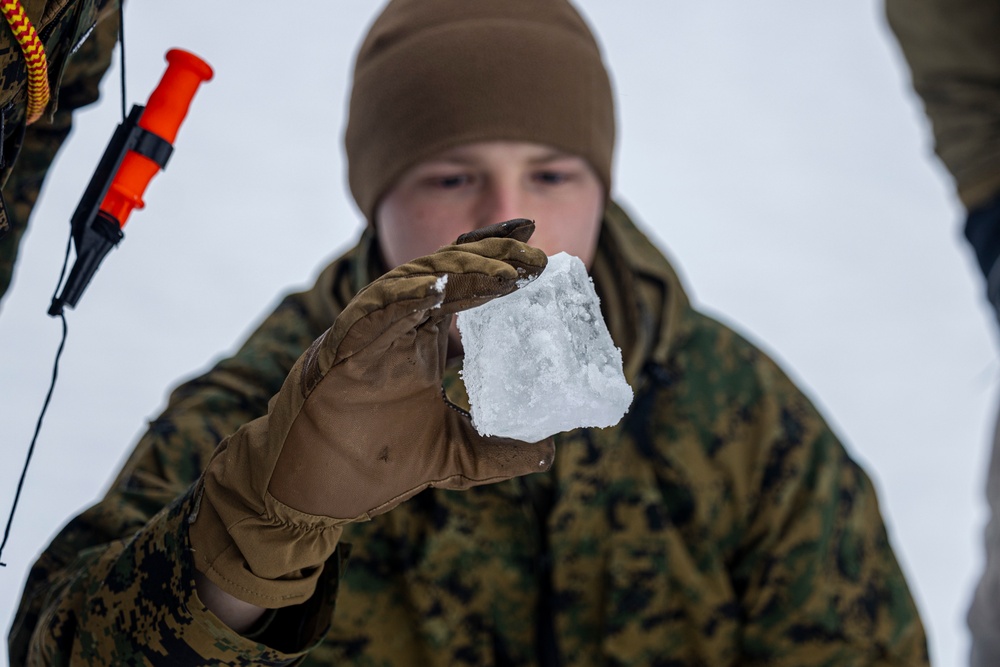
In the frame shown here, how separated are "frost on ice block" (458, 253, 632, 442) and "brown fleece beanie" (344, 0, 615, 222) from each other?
464 mm

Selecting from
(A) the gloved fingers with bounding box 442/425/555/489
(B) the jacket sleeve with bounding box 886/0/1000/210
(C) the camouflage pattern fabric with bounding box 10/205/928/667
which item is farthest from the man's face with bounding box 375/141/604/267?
(B) the jacket sleeve with bounding box 886/0/1000/210

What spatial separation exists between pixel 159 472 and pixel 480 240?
28.2 inches

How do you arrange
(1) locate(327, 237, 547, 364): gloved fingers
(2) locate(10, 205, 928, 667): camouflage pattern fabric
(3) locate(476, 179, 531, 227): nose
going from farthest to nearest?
(2) locate(10, 205, 928, 667): camouflage pattern fabric, (3) locate(476, 179, 531, 227): nose, (1) locate(327, 237, 547, 364): gloved fingers

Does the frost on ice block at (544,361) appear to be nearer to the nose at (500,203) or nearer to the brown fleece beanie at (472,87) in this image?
the nose at (500,203)

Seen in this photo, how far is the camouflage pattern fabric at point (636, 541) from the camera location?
1468 mm

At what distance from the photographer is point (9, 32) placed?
0.86m

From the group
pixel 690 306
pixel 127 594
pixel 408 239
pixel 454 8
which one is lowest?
pixel 127 594

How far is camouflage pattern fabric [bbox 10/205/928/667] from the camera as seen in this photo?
1.47 meters

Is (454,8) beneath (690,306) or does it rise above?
above

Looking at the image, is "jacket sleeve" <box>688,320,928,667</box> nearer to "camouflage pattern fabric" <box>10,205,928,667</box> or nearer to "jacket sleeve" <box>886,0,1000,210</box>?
"camouflage pattern fabric" <box>10,205,928,667</box>

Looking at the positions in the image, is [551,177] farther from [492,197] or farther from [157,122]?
[157,122]

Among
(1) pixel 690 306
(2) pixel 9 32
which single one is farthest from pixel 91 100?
(1) pixel 690 306

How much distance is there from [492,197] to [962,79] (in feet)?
3.58

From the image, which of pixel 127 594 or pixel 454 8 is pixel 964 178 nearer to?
pixel 454 8
